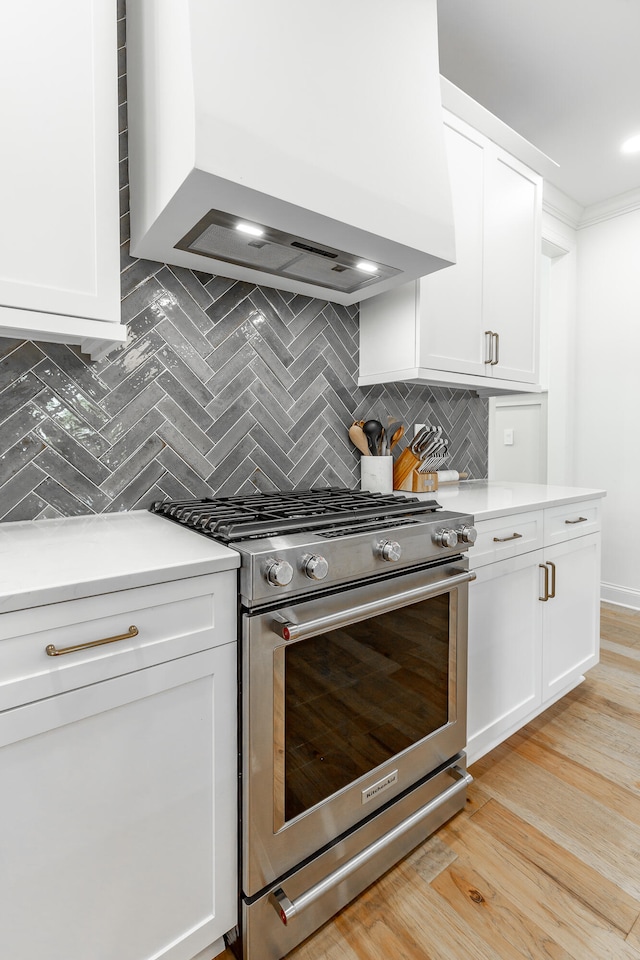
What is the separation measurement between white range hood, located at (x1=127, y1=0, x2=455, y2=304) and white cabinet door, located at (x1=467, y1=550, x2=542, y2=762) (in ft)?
3.58

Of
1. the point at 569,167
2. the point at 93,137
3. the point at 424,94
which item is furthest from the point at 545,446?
the point at 93,137

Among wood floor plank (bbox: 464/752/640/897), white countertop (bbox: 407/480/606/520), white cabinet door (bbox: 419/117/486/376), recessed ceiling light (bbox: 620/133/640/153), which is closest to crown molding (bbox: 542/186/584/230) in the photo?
recessed ceiling light (bbox: 620/133/640/153)

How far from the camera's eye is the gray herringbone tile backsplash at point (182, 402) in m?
1.35

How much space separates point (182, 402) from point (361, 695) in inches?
40.0

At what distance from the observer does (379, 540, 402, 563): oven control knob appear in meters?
1.20

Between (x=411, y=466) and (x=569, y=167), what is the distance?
95.2 inches

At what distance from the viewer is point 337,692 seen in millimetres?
1192

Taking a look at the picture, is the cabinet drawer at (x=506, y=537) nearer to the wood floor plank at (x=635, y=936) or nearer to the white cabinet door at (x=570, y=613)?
the white cabinet door at (x=570, y=613)

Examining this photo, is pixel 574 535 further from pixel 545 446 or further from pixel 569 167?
pixel 569 167

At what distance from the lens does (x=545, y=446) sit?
3.78 metres

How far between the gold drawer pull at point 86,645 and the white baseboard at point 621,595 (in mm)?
3570

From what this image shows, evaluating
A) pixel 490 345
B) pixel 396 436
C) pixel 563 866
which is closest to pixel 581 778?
pixel 563 866

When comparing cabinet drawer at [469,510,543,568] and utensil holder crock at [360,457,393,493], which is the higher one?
utensil holder crock at [360,457,393,493]

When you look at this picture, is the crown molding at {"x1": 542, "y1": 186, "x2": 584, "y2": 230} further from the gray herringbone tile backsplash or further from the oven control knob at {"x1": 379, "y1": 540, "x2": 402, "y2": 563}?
the oven control knob at {"x1": 379, "y1": 540, "x2": 402, "y2": 563}
